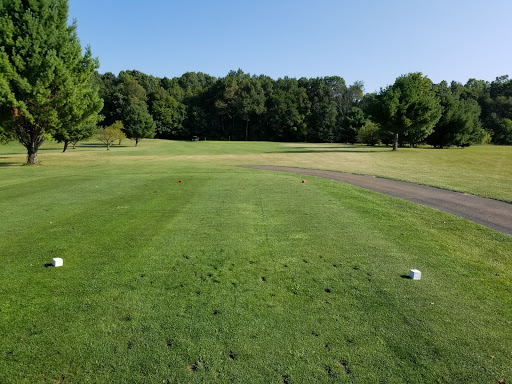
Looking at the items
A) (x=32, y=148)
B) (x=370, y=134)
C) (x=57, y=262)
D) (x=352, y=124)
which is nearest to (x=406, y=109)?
(x=370, y=134)

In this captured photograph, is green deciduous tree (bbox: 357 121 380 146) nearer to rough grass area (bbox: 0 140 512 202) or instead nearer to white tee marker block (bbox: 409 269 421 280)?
rough grass area (bbox: 0 140 512 202)

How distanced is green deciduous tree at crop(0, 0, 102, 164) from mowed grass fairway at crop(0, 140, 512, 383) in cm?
2117

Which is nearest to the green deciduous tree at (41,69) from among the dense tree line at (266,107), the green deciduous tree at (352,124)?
the dense tree line at (266,107)

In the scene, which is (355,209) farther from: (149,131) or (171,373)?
(149,131)

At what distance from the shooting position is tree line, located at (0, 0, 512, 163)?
25.6 meters

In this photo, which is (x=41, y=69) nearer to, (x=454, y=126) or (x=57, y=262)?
(x=57, y=262)

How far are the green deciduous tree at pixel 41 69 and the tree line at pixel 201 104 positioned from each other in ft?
0.27

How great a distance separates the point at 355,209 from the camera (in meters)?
11.2

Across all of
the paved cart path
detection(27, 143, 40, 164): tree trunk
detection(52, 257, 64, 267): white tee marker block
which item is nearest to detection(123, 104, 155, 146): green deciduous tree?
detection(27, 143, 40, 164): tree trunk

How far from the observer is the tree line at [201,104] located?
84.1 ft

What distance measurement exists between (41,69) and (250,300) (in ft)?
96.4

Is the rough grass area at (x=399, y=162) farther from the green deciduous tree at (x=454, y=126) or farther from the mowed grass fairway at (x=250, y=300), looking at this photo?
the green deciduous tree at (x=454, y=126)

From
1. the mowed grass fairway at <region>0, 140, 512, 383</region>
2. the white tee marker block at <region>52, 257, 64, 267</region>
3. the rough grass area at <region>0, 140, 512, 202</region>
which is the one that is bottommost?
the mowed grass fairway at <region>0, 140, 512, 383</region>

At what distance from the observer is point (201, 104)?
113625mm
